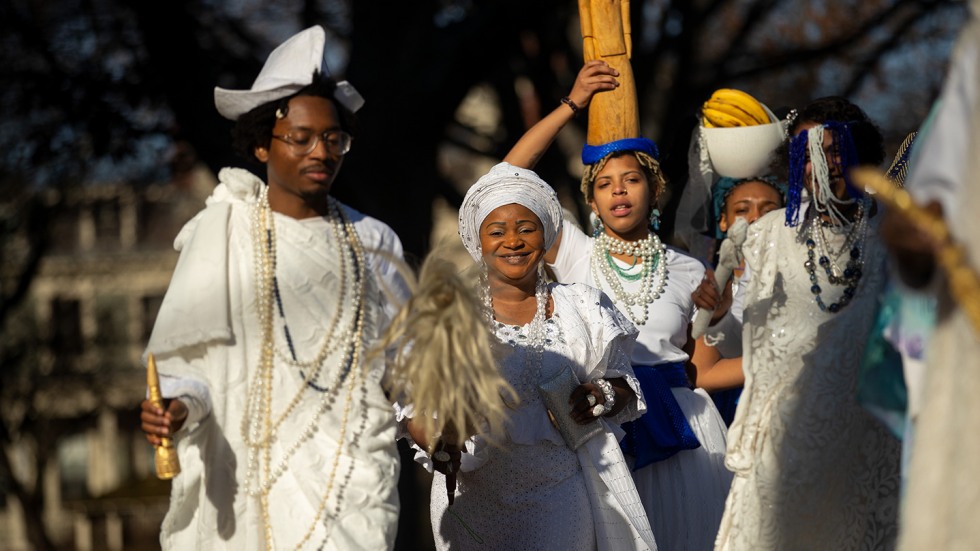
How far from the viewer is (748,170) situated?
7602 millimetres

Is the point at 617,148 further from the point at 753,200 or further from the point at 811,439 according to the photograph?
the point at 811,439

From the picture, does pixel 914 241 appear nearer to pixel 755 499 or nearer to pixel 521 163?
pixel 755 499

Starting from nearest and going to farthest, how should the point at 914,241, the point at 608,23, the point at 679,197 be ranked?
the point at 914,241 < the point at 608,23 < the point at 679,197

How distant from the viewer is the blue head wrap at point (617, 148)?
7168 millimetres

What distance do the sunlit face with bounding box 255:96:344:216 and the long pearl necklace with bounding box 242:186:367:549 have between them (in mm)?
97

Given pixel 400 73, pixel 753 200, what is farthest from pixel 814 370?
pixel 400 73

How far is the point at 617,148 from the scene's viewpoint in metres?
7.16

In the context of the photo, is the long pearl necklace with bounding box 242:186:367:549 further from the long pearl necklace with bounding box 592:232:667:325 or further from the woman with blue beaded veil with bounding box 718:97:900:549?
the long pearl necklace with bounding box 592:232:667:325

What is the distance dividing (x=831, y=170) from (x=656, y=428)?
134 centimetres

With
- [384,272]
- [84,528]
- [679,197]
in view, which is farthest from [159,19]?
[84,528]

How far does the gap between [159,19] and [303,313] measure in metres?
6.91

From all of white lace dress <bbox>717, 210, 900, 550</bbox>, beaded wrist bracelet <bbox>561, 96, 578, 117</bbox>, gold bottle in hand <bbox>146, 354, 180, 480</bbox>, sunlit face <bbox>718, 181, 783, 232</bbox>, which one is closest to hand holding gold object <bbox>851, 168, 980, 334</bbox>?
white lace dress <bbox>717, 210, 900, 550</bbox>

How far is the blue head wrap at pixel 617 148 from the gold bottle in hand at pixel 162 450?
2.47 metres

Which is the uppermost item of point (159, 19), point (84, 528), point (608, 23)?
point (159, 19)
